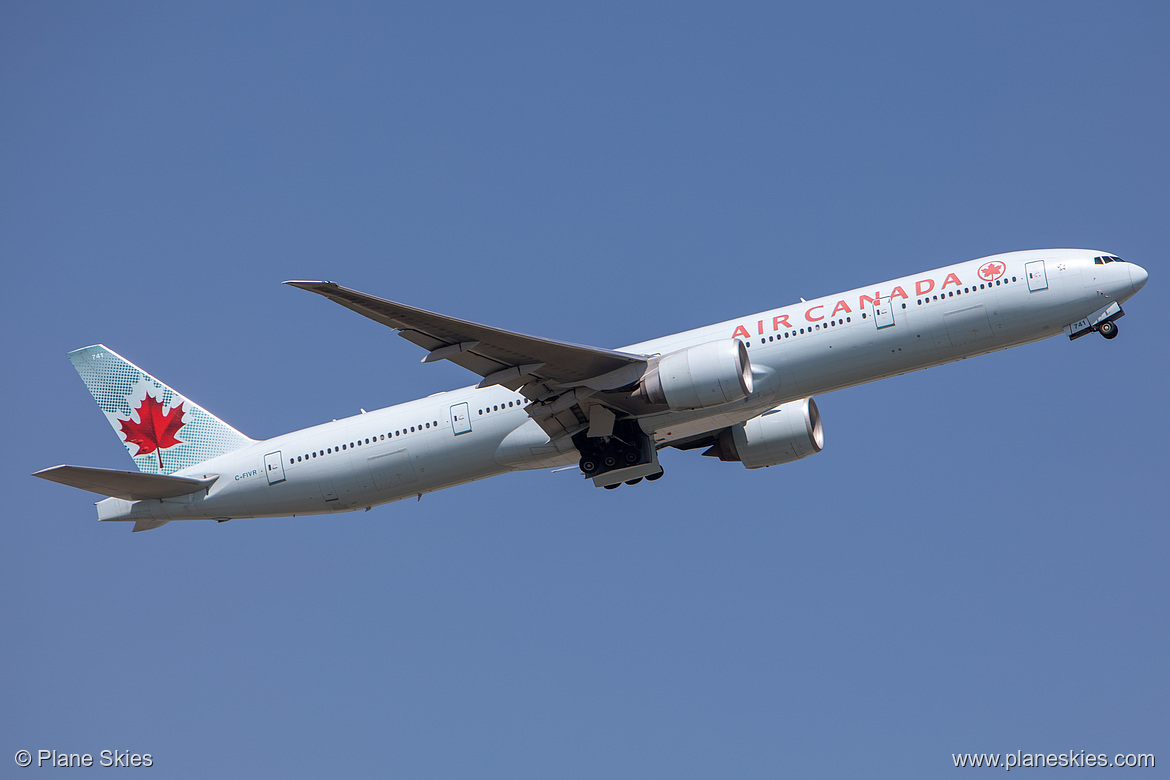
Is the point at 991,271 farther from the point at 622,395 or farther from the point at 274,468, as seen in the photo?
the point at 274,468

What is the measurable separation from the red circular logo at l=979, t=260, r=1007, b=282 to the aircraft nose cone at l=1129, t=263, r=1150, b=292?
311 centimetres

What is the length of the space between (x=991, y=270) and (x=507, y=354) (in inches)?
499

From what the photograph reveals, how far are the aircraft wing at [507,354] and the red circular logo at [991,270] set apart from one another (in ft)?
29.5

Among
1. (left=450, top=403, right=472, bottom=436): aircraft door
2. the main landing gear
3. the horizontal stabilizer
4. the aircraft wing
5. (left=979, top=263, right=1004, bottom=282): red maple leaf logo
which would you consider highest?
(left=979, top=263, right=1004, bottom=282): red maple leaf logo

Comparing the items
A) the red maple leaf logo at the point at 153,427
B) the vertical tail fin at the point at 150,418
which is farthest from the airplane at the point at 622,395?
the red maple leaf logo at the point at 153,427

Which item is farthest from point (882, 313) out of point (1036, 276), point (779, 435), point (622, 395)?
point (622, 395)

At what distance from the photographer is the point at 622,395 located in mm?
29781

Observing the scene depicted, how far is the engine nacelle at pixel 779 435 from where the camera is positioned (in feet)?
111

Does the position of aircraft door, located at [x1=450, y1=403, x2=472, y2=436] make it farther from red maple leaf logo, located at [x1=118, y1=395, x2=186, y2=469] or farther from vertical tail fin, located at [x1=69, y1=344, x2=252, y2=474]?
red maple leaf logo, located at [x1=118, y1=395, x2=186, y2=469]

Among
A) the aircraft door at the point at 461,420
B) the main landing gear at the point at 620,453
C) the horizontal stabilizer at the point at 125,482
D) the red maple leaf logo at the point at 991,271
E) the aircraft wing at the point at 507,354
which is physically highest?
the red maple leaf logo at the point at 991,271

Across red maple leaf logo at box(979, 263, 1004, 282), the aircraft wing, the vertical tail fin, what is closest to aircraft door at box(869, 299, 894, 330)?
red maple leaf logo at box(979, 263, 1004, 282)

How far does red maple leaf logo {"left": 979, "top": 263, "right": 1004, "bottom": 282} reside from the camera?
94.8ft

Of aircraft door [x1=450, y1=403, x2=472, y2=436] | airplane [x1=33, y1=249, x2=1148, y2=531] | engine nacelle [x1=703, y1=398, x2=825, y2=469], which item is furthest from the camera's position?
engine nacelle [x1=703, y1=398, x2=825, y2=469]

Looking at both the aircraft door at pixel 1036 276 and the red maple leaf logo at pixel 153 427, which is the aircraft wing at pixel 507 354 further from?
the red maple leaf logo at pixel 153 427
